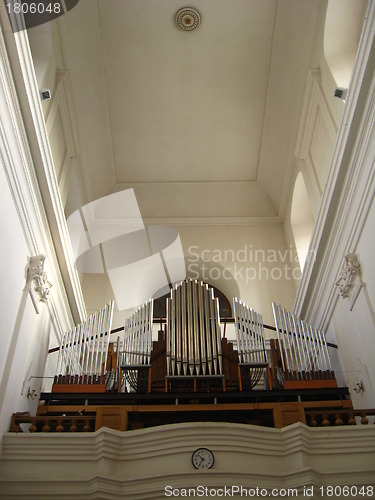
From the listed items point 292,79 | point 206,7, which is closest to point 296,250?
point 292,79

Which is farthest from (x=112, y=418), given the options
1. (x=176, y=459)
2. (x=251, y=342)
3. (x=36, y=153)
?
(x=36, y=153)

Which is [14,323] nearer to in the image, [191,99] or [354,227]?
[354,227]

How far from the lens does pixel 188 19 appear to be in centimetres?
971

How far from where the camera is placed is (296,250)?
1100 centimetres

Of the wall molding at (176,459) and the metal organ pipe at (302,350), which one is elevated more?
the metal organ pipe at (302,350)

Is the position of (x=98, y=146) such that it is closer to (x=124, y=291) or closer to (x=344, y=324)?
(x=124, y=291)

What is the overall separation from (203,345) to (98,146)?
5396 mm

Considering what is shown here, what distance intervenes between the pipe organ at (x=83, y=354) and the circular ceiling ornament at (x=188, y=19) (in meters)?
5.31

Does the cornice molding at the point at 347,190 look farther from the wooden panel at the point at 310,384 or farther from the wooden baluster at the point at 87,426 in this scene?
the wooden baluster at the point at 87,426

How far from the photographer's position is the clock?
5445 mm

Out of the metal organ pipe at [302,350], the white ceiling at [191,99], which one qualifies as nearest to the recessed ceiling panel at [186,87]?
the white ceiling at [191,99]

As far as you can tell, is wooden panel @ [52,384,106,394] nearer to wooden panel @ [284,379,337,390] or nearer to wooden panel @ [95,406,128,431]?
wooden panel @ [95,406,128,431]

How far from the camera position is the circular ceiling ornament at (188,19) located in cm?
961

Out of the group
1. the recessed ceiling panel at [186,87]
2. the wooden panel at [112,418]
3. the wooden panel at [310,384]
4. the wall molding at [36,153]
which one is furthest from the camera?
the recessed ceiling panel at [186,87]
